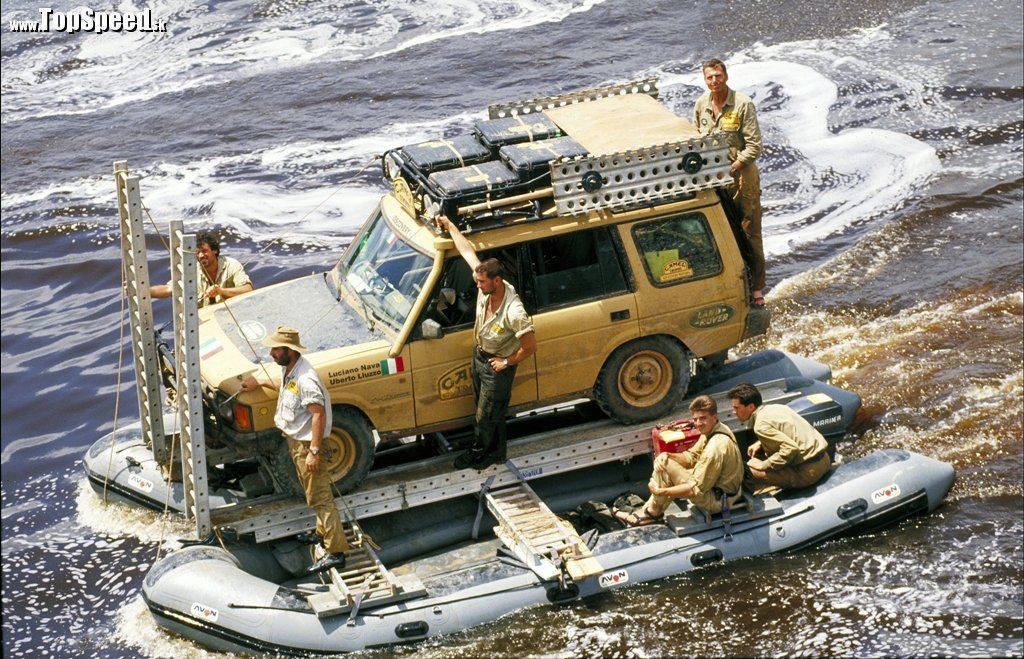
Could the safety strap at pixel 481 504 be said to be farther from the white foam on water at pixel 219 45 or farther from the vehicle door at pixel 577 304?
the white foam on water at pixel 219 45

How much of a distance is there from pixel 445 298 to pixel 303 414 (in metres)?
1.42

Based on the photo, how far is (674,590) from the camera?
10562 millimetres

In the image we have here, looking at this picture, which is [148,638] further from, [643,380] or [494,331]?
[643,380]

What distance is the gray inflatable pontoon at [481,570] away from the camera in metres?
9.69

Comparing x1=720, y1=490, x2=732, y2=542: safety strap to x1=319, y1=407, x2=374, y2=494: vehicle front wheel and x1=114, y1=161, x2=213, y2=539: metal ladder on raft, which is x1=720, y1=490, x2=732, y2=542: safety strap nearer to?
x1=319, y1=407, x2=374, y2=494: vehicle front wheel

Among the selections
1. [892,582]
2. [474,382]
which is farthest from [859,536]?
[474,382]

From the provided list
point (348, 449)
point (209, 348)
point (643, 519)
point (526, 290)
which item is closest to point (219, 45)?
point (209, 348)

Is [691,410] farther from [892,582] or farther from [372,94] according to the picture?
[372,94]

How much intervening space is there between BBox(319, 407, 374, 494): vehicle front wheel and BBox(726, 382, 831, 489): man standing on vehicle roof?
9.33 feet

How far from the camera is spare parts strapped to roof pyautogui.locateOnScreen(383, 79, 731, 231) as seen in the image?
33.2 feet

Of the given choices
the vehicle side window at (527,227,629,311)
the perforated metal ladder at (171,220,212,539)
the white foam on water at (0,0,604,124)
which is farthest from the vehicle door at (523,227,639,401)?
the white foam on water at (0,0,604,124)

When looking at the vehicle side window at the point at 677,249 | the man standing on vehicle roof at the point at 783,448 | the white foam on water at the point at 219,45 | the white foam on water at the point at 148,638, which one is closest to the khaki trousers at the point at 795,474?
the man standing on vehicle roof at the point at 783,448

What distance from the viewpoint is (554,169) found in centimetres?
997

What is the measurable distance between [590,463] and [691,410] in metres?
1.12
